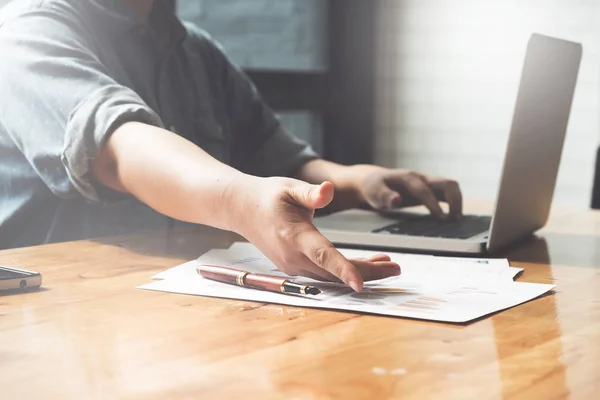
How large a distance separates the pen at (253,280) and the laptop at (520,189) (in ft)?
0.90

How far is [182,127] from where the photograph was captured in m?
1.53

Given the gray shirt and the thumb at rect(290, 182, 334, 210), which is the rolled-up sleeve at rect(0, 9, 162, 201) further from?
the thumb at rect(290, 182, 334, 210)

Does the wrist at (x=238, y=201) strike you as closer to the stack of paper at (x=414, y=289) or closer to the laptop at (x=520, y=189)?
the stack of paper at (x=414, y=289)

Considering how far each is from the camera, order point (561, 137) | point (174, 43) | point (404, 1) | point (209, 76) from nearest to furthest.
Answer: point (561, 137)
point (174, 43)
point (209, 76)
point (404, 1)

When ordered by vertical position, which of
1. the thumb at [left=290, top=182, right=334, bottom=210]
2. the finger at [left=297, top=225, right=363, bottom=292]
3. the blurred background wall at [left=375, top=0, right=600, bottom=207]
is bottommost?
the blurred background wall at [left=375, top=0, right=600, bottom=207]

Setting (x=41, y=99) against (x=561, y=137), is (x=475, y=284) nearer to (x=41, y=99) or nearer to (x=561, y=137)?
(x=561, y=137)

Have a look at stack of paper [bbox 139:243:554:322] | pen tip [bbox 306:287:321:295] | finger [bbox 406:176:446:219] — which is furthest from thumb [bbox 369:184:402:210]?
pen tip [bbox 306:287:321:295]

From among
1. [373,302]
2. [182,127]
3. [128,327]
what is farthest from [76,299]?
[182,127]

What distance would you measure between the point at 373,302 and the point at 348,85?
245 centimetres

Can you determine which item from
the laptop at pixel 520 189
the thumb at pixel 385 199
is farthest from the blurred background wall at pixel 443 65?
the laptop at pixel 520 189

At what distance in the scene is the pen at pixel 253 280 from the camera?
2.61ft

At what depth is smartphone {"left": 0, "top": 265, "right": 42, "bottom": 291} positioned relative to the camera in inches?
32.1

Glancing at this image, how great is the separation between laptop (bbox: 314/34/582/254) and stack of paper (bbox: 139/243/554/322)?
0.07 m

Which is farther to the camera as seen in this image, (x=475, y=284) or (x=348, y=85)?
(x=348, y=85)
